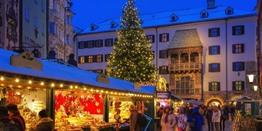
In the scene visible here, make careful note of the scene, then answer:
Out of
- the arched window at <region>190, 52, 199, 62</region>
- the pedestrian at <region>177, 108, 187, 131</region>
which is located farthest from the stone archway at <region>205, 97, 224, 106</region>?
the pedestrian at <region>177, 108, 187, 131</region>

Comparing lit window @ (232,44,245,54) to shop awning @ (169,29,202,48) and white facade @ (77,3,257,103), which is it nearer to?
white facade @ (77,3,257,103)

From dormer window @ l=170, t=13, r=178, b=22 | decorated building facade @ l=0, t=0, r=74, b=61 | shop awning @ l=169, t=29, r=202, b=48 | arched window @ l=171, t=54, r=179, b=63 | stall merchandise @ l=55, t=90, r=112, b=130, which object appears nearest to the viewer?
stall merchandise @ l=55, t=90, r=112, b=130

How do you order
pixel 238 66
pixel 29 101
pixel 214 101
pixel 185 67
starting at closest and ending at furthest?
1. pixel 29 101
2. pixel 238 66
3. pixel 214 101
4. pixel 185 67

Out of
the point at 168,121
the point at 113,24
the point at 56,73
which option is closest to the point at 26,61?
the point at 56,73

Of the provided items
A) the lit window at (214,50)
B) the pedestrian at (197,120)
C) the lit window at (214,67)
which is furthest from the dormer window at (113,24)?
the pedestrian at (197,120)

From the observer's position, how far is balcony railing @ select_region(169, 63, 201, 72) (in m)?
76.9

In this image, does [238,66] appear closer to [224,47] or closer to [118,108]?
[224,47]

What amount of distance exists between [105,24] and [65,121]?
7403 cm

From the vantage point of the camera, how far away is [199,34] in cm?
7781

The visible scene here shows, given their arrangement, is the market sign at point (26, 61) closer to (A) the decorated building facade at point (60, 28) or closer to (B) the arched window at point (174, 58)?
(A) the decorated building facade at point (60, 28)

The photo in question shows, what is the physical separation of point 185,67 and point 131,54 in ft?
102

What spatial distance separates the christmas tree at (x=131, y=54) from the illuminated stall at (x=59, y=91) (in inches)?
855

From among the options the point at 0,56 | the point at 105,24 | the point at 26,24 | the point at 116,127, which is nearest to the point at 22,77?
the point at 0,56

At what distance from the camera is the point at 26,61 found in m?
11.1
